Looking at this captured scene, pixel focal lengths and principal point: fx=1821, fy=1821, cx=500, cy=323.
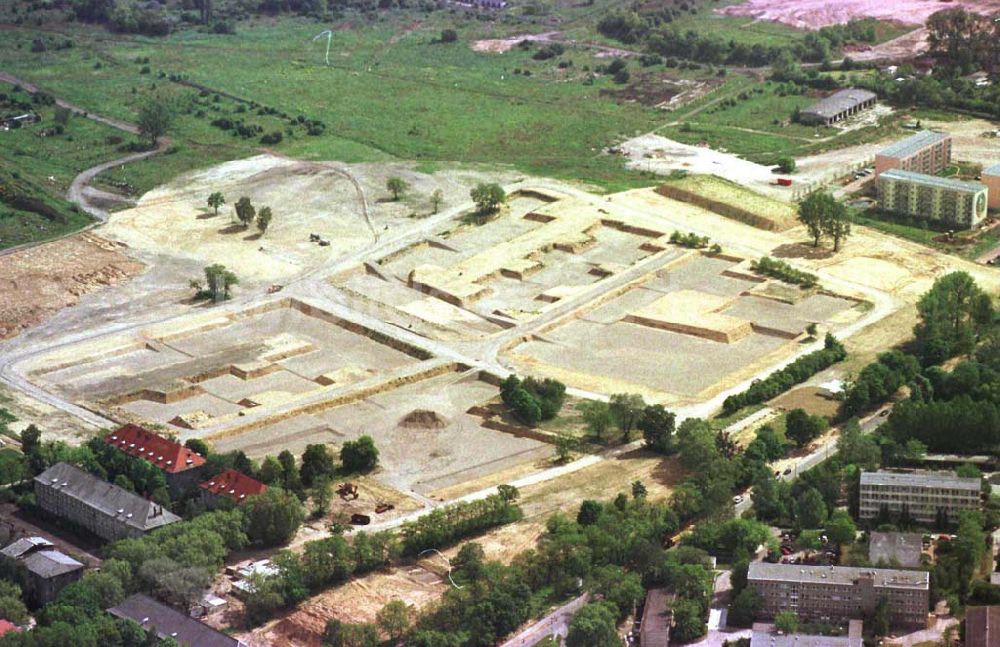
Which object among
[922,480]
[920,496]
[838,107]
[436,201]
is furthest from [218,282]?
[838,107]

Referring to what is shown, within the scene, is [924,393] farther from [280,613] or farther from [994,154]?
[994,154]

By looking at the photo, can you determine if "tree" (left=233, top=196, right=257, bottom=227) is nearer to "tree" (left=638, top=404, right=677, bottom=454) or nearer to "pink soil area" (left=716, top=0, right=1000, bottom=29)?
"tree" (left=638, top=404, right=677, bottom=454)

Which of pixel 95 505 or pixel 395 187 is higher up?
pixel 395 187

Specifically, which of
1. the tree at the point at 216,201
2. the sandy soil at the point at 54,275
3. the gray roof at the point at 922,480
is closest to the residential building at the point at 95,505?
the sandy soil at the point at 54,275

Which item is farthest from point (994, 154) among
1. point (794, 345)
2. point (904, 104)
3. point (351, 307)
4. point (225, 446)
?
point (225, 446)

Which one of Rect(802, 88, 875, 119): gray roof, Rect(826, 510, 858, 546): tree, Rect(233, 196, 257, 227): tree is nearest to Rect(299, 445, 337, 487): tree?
Rect(826, 510, 858, 546): tree

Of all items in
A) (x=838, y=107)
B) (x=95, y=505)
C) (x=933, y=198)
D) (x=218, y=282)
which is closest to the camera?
(x=95, y=505)

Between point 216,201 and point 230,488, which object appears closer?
point 230,488

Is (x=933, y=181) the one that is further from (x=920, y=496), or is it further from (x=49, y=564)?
(x=49, y=564)
